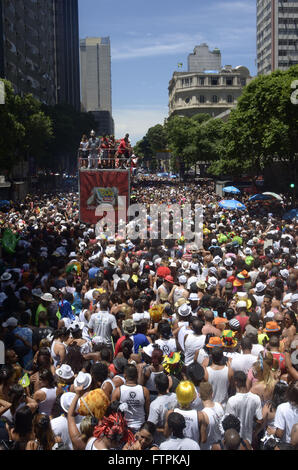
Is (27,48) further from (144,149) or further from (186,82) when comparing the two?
(144,149)

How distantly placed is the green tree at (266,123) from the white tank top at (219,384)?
2688 cm

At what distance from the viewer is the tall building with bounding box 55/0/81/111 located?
117m

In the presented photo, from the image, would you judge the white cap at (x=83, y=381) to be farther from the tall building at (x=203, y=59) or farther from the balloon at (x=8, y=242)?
the tall building at (x=203, y=59)

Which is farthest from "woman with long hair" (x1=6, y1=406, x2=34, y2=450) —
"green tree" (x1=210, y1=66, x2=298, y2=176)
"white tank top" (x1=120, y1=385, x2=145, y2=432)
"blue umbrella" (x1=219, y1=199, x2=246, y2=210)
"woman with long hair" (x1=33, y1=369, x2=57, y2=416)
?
"green tree" (x1=210, y1=66, x2=298, y2=176)

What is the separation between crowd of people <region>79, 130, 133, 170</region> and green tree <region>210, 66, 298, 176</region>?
35.6 feet

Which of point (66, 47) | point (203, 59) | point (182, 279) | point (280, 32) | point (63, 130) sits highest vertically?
point (66, 47)

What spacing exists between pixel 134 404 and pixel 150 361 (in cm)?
100

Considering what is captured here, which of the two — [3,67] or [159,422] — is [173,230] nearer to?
[159,422]

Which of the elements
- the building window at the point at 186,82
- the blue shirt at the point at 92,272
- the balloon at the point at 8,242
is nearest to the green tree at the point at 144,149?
the building window at the point at 186,82

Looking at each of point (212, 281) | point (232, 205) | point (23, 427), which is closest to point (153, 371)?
point (23, 427)

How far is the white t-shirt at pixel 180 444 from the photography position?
4.55 m

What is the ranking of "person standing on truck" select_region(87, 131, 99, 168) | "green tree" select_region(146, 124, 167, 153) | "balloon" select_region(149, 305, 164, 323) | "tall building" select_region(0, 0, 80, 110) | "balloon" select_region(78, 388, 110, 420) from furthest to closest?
"green tree" select_region(146, 124, 167, 153) < "tall building" select_region(0, 0, 80, 110) < "person standing on truck" select_region(87, 131, 99, 168) < "balloon" select_region(149, 305, 164, 323) < "balloon" select_region(78, 388, 110, 420)

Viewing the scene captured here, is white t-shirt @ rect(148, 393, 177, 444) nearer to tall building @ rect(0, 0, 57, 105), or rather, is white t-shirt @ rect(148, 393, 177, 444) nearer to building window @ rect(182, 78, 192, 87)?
tall building @ rect(0, 0, 57, 105)

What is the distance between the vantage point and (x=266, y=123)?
32.4m
